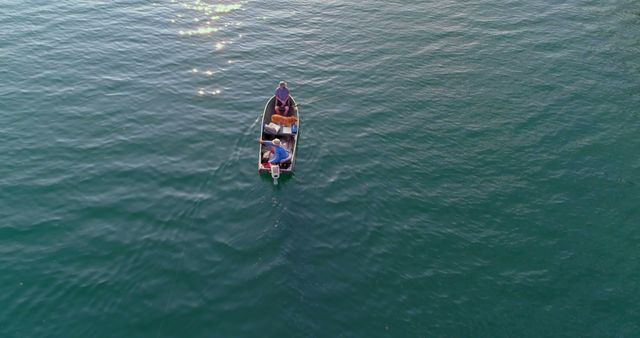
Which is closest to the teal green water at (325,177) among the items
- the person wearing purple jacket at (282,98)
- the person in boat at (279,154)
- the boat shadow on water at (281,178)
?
the boat shadow on water at (281,178)

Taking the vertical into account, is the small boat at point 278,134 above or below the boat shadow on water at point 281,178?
above

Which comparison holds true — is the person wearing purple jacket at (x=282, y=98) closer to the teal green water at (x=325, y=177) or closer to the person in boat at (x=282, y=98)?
the person in boat at (x=282, y=98)

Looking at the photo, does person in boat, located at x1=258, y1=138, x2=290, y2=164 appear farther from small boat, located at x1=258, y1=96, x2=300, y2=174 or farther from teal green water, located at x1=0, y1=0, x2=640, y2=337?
teal green water, located at x1=0, y1=0, x2=640, y2=337

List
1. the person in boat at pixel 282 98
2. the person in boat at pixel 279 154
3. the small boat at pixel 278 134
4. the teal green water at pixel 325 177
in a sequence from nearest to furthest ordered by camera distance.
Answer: the teal green water at pixel 325 177, the person in boat at pixel 279 154, the small boat at pixel 278 134, the person in boat at pixel 282 98

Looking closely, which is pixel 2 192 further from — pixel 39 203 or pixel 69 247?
pixel 69 247

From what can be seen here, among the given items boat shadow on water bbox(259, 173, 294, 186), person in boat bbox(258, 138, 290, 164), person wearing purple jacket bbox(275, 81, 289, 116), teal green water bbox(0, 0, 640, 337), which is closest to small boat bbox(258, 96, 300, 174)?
boat shadow on water bbox(259, 173, 294, 186)

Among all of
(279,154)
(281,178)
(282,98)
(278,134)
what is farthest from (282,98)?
(281,178)
